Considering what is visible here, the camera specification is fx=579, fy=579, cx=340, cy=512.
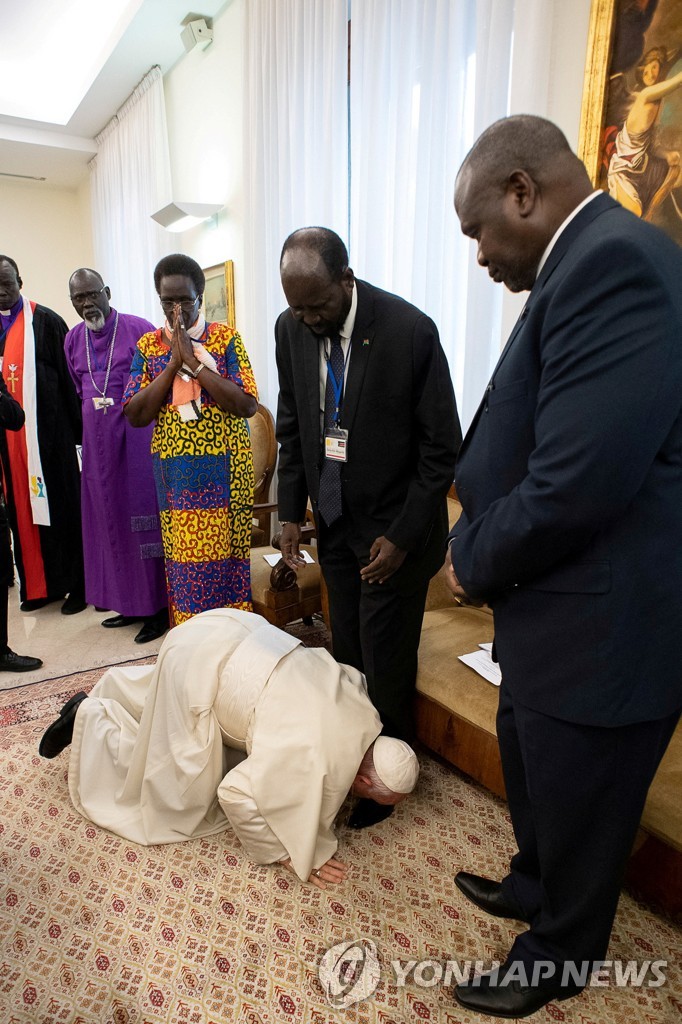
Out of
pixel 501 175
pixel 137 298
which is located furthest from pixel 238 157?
pixel 501 175

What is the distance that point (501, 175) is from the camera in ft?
3.06

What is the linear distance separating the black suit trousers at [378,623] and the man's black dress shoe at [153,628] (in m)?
1.65

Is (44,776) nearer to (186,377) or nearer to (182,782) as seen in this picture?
(182,782)

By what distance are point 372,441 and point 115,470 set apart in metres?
2.02

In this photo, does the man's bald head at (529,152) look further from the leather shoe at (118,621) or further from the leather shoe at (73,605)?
the leather shoe at (73,605)

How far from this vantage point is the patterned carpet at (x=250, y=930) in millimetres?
1314

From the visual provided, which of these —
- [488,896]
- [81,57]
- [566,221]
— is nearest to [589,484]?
[566,221]

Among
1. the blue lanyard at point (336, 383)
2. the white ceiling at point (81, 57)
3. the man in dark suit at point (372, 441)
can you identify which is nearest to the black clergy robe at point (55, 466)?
the man in dark suit at point (372, 441)

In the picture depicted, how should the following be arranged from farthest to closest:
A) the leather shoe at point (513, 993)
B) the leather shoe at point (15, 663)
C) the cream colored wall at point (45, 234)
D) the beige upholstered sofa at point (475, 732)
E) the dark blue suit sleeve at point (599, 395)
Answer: the cream colored wall at point (45, 234)
the leather shoe at point (15, 663)
the beige upholstered sofa at point (475, 732)
the leather shoe at point (513, 993)
the dark blue suit sleeve at point (599, 395)

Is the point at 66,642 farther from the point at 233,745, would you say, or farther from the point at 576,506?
the point at 576,506

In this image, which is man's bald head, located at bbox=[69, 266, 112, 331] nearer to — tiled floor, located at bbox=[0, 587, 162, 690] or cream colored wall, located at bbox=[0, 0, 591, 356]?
cream colored wall, located at bbox=[0, 0, 591, 356]

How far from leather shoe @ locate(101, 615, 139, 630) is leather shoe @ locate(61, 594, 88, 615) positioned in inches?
11.2

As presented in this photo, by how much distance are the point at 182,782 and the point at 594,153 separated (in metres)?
2.32

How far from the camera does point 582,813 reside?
1.09 metres
